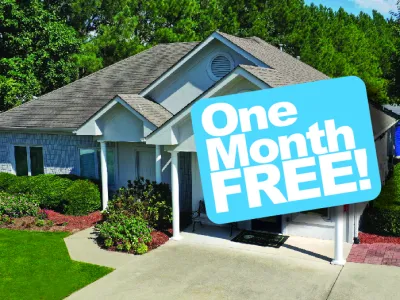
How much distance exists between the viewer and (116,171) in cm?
1795

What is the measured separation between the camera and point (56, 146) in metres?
19.0

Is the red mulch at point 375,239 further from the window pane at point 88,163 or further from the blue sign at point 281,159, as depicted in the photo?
the window pane at point 88,163

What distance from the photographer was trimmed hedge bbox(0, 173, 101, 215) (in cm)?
1659

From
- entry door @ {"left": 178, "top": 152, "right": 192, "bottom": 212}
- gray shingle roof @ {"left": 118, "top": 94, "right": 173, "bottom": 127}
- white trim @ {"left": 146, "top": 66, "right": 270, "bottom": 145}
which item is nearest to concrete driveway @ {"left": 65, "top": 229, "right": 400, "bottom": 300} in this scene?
white trim @ {"left": 146, "top": 66, "right": 270, "bottom": 145}

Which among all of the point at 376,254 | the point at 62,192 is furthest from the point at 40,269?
the point at 376,254

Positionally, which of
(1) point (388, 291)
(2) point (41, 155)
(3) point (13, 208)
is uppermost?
(2) point (41, 155)

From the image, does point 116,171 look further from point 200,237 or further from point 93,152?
point 200,237

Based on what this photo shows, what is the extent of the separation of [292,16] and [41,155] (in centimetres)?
3081

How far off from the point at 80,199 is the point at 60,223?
1.22m

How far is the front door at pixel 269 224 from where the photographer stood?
14086 millimetres

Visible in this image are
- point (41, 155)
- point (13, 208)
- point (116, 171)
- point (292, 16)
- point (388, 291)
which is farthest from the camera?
point (292, 16)

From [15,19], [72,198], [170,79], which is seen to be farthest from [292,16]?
[72,198]

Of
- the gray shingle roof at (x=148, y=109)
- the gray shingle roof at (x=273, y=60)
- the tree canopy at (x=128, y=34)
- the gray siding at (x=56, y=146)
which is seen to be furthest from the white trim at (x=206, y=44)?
the tree canopy at (x=128, y=34)

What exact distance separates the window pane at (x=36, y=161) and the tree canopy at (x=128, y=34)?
7.65m
